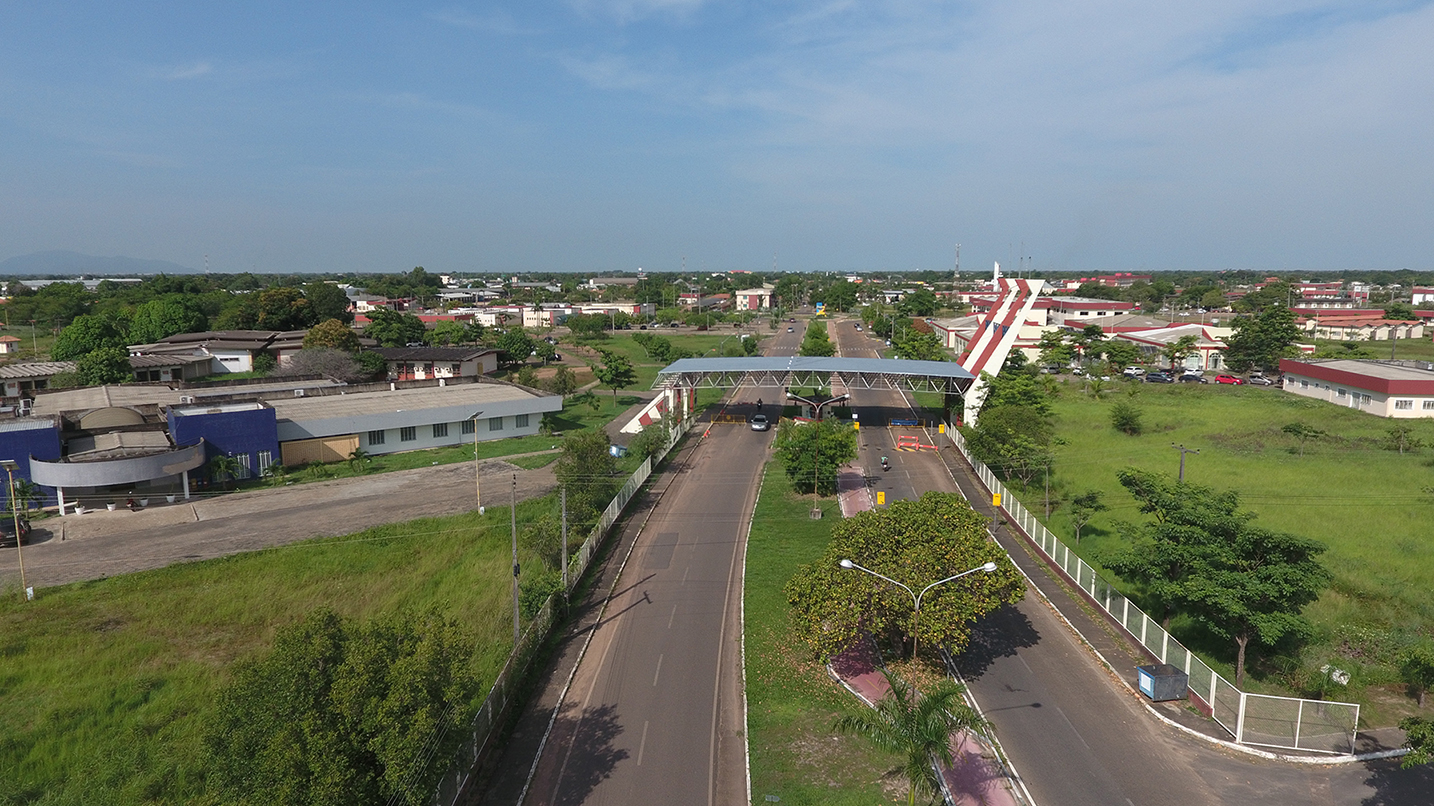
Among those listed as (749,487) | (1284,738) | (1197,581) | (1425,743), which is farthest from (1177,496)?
(749,487)

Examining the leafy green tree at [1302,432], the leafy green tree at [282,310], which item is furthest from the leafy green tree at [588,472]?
the leafy green tree at [282,310]

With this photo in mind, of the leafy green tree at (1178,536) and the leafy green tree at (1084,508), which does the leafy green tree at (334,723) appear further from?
the leafy green tree at (1084,508)

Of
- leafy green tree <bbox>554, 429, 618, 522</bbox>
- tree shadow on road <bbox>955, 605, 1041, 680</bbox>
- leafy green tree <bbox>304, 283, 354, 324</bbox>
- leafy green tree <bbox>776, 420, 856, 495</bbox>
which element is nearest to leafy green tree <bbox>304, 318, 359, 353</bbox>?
leafy green tree <bbox>304, 283, 354, 324</bbox>

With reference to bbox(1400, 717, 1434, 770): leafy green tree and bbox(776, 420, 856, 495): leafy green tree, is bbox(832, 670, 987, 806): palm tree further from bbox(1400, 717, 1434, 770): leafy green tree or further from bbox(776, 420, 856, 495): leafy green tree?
bbox(776, 420, 856, 495): leafy green tree

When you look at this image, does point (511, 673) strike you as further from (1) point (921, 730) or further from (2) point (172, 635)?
(2) point (172, 635)

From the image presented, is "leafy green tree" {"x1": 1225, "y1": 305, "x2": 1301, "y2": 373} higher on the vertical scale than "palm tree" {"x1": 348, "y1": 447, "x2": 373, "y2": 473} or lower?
higher
